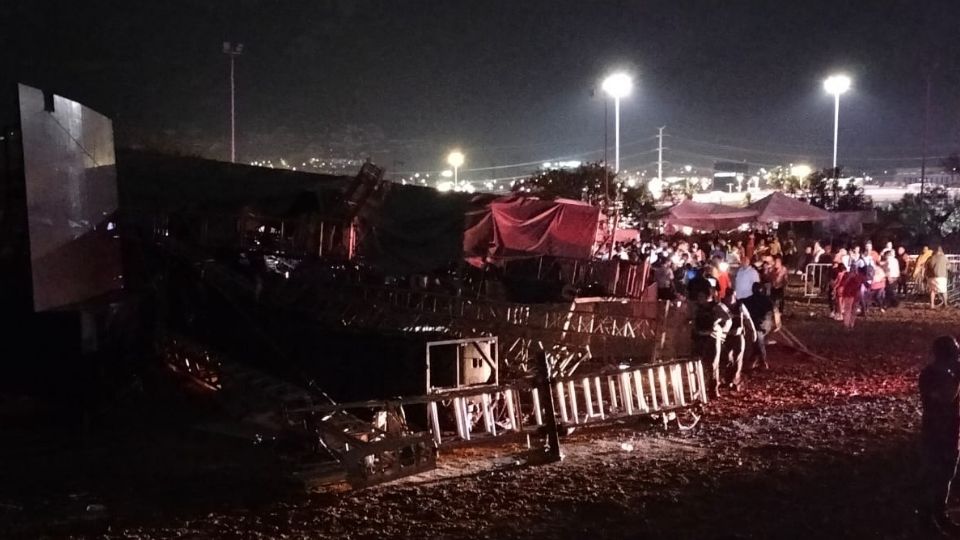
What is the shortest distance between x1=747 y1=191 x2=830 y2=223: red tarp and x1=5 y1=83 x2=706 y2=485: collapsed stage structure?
1024cm

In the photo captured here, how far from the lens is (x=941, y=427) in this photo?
6168 millimetres

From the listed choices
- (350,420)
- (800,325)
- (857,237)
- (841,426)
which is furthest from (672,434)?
(857,237)

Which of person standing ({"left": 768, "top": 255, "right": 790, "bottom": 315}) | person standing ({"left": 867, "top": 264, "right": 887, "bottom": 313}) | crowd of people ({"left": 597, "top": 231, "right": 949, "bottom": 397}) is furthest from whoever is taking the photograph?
person standing ({"left": 867, "top": 264, "right": 887, "bottom": 313})

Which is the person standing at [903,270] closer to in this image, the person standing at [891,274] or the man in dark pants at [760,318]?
the person standing at [891,274]

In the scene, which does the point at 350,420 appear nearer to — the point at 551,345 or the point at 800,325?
the point at 551,345

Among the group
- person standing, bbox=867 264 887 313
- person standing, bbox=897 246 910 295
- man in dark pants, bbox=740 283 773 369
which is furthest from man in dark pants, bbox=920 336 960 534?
person standing, bbox=897 246 910 295

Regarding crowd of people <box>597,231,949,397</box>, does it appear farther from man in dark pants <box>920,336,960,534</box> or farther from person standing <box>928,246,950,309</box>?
man in dark pants <box>920,336,960,534</box>

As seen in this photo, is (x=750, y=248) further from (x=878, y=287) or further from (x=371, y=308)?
(x=371, y=308)

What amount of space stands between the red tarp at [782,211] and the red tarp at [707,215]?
497 millimetres

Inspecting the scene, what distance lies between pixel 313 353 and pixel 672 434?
5190 millimetres

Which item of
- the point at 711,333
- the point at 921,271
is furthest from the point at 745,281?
the point at 921,271

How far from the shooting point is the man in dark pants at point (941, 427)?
6.14 metres

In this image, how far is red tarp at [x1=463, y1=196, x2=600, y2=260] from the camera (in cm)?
1543

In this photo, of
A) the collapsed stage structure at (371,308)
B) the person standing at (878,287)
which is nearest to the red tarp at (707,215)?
the person standing at (878,287)
